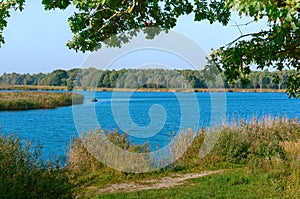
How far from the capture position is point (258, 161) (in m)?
→ 8.77

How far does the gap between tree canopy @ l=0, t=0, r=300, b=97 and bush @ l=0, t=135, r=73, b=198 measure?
1756 millimetres

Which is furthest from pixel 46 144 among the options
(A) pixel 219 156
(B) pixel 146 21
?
(B) pixel 146 21

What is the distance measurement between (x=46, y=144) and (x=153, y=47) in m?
9.65

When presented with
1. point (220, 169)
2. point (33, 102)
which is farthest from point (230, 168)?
point (33, 102)

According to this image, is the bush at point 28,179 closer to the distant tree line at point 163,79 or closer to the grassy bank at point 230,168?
the grassy bank at point 230,168

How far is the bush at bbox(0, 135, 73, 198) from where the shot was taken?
487 centimetres

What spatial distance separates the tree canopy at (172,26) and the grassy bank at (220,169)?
2028mm

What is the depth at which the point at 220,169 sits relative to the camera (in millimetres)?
9492

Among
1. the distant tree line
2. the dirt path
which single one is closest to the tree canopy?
the distant tree line

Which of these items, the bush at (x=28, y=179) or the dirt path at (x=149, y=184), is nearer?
the bush at (x=28, y=179)

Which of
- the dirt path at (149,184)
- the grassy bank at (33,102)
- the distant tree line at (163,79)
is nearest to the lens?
the distant tree line at (163,79)

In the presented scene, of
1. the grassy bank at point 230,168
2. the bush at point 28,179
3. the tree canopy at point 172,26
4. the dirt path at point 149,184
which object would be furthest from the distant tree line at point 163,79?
the bush at point 28,179

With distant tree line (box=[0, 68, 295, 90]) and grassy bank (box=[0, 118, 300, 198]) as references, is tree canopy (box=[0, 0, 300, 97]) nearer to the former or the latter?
distant tree line (box=[0, 68, 295, 90])

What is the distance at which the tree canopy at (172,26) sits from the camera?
4.15 meters
